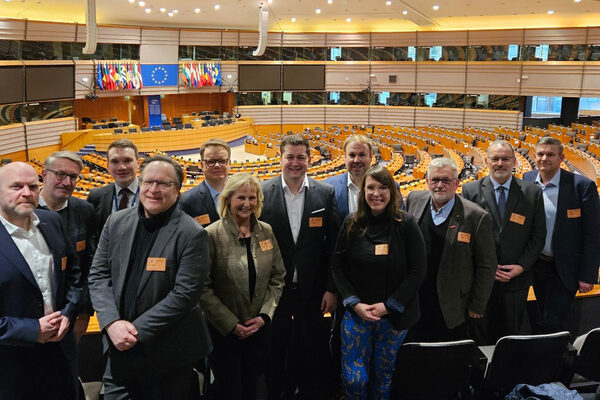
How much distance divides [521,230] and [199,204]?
2.35m

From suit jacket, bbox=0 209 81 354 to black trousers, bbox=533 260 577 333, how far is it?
338 centimetres

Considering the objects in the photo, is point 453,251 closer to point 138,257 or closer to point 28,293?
point 138,257

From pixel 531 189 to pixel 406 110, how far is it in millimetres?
23994

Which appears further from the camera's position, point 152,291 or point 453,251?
point 453,251

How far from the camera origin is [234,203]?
2.97 meters

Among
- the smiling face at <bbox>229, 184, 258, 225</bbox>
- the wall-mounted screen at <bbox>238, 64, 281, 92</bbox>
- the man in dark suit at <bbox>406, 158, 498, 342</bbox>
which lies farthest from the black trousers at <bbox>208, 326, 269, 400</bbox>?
the wall-mounted screen at <bbox>238, 64, 281, 92</bbox>

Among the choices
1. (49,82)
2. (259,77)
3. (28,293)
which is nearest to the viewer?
(28,293)

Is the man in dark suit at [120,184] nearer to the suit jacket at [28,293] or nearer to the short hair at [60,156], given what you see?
the short hair at [60,156]

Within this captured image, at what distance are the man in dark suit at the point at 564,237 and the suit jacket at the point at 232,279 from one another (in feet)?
7.56

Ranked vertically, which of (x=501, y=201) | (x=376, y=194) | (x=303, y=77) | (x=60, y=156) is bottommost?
(x=501, y=201)

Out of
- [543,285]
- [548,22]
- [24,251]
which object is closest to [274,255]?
[24,251]

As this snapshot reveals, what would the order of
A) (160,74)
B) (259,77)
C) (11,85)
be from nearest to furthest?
1. (11,85)
2. (160,74)
3. (259,77)

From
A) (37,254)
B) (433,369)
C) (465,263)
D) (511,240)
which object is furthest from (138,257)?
(511,240)

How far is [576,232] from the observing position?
392cm
